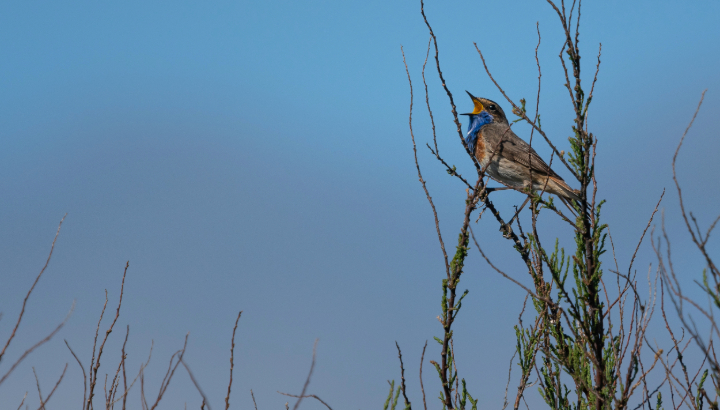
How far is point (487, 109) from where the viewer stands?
10320 mm

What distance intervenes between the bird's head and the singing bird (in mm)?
250

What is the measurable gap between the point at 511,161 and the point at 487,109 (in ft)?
6.08

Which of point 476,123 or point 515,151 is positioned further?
point 476,123

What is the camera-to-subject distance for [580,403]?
5355mm

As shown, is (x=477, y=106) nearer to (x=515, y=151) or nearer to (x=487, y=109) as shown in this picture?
(x=487, y=109)

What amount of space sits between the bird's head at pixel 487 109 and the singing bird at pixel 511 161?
250mm

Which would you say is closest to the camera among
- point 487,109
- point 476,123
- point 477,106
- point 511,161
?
point 511,161

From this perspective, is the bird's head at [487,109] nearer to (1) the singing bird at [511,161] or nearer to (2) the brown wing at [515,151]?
(1) the singing bird at [511,161]

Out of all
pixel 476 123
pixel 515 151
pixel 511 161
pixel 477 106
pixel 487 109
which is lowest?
pixel 511 161

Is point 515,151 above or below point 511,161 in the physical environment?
above

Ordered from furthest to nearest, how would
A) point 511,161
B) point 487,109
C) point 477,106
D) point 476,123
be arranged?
point 477,106 < point 487,109 < point 476,123 < point 511,161

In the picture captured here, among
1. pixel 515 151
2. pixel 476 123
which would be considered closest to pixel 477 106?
pixel 476 123

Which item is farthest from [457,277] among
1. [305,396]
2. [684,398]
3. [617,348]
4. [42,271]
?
[42,271]

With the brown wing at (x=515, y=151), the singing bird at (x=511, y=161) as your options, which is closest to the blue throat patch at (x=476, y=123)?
the singing bird at (x=511, y=161)
